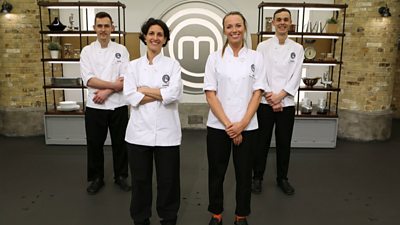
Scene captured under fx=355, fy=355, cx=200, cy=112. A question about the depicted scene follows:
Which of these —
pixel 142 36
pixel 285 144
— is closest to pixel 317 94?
pixel 285 144

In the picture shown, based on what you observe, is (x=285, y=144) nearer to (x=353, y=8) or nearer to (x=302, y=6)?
(x=302, y=6)

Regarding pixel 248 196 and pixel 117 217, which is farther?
pixel 117 217

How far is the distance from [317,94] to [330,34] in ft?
3.77

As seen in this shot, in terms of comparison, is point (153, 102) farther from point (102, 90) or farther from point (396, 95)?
point (396, 95)

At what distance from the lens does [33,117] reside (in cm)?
540

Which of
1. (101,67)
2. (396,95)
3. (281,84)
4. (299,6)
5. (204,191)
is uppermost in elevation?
(299,6)

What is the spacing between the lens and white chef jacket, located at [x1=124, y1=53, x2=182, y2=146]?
2.46 metres

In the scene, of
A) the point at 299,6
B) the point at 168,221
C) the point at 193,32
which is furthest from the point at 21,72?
the point at 299,6

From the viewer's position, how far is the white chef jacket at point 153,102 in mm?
2459

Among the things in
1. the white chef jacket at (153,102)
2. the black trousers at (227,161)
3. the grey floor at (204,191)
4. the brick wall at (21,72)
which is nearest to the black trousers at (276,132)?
the grey floor at (204,191)

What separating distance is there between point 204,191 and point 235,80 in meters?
1.38

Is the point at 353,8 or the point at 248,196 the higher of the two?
the point at 353,8

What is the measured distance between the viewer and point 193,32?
5711 mm

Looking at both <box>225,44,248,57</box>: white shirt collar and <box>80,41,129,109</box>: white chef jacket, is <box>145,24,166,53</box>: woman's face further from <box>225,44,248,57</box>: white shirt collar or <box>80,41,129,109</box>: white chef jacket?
<box>80,41,129,109</box>: white chef jacket
